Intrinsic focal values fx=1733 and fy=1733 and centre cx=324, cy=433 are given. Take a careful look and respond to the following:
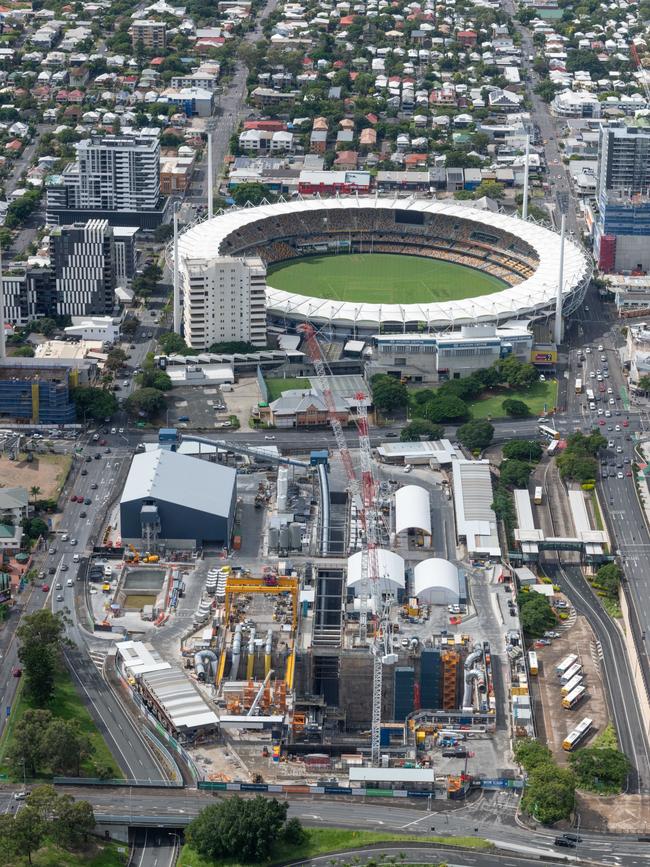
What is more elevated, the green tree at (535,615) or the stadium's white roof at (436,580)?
the stadium's white roof at (436,580)

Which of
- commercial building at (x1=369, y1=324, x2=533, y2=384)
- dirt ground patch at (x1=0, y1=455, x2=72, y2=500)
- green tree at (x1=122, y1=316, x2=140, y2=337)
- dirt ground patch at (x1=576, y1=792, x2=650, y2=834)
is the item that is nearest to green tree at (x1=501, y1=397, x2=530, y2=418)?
commercial building at (x1=369, y1=324, x2=533, y2=384)

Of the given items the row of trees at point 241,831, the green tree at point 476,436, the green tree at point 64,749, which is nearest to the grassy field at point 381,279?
the green tree at point 476,436

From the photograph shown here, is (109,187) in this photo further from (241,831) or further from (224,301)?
(241,831)

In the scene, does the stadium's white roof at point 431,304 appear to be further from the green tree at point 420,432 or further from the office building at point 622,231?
the green tree at point 420,432

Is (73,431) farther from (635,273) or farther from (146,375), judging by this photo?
(635,273)

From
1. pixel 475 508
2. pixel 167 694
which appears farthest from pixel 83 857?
pixel 475 508

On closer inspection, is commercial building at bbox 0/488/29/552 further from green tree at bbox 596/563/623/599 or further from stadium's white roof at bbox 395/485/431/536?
green tree at bbox 596/563/623/599
